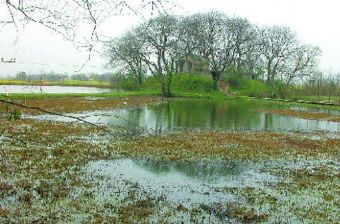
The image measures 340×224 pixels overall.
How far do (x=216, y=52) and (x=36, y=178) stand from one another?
2635 inches

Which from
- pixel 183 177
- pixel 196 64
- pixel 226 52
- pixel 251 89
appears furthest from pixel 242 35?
pixel 183 177

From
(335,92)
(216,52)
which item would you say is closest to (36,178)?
(216,52)

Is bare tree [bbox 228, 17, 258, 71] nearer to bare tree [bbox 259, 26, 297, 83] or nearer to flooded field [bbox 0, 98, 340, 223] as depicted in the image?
bare tree [bbox 259, 26, 297, 83]

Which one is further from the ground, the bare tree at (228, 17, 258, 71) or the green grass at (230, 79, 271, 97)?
the bare tree at (228, 17, 258, 71)

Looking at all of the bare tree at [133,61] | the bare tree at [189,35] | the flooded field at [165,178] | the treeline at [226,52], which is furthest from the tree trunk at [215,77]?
the flooded field at [165,178]

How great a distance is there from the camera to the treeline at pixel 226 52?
225 ft

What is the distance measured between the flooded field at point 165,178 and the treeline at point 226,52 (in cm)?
4266

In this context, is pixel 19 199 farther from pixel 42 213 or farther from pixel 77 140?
pixel 77 140

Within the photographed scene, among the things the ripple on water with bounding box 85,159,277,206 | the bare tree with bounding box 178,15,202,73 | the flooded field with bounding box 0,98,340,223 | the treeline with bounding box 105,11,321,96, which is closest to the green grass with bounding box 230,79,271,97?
the treeline with bounding box 105,11,321,96

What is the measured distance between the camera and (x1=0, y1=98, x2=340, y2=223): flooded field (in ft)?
33.2

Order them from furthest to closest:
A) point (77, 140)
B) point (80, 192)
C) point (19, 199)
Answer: point (77, 140), point (80, 192), point (19, 199)

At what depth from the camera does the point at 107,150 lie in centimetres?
1864

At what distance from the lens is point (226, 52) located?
76500mm

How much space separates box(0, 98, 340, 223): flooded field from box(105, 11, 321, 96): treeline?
4266 centimetres
